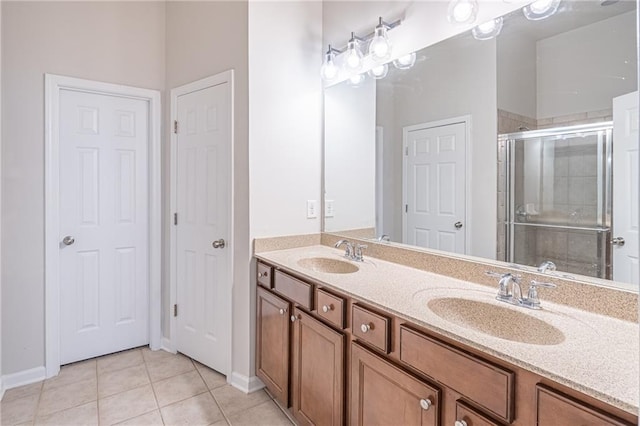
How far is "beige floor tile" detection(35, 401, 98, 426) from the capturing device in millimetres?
1864

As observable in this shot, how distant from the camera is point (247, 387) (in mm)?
2150

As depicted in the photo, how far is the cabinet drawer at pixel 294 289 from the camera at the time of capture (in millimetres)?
1667

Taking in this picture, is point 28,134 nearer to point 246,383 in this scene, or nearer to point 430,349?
point 246,383

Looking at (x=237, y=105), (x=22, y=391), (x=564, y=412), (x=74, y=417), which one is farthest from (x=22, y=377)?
(x=564, y=412)

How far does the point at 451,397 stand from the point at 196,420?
151 centimetres

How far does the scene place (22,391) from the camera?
2156 millimetres

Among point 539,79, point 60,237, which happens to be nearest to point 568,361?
point 539,79

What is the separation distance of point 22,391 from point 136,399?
768 millimetres

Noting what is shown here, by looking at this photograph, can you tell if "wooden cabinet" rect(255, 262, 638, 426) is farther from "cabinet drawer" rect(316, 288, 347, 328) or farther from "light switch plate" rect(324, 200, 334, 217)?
"light switch plate" rect(324, 200, 334, 217)

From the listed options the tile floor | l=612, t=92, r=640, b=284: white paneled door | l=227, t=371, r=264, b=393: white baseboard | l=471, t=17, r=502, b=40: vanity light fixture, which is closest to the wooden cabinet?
l=227, t=371, r=264, b=393: white baseboard

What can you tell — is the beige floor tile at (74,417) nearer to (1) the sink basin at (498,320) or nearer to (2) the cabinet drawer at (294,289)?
(2) the cabinet drawer at (294,289)

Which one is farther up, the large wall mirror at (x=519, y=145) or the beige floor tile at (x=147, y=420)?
the large wall mirror at (x=519, y=145)

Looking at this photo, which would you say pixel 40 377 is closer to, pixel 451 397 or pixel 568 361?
pixel 451 397

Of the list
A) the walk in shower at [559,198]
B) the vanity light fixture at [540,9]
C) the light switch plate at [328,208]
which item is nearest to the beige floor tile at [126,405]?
the light switch plate at [328,208]
